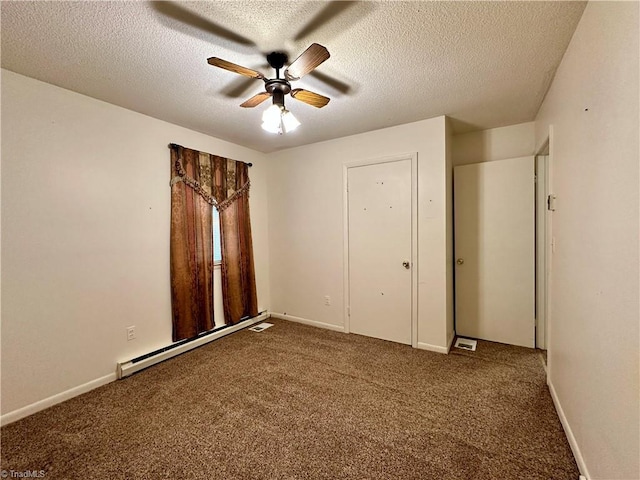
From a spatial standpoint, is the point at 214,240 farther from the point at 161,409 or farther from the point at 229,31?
the point at 229,31

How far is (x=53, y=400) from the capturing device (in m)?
2.05

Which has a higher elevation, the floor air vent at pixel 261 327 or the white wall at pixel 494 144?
the white wall at pixel 494 144

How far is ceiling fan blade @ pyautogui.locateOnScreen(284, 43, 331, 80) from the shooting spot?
1394mm

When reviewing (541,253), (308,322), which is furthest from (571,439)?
(308,322)

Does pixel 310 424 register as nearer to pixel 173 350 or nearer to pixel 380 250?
pixel 173 350

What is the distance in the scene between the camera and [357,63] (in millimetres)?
1857

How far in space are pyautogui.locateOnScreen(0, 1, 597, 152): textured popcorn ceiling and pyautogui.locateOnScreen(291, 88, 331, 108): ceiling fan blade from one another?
20 cm

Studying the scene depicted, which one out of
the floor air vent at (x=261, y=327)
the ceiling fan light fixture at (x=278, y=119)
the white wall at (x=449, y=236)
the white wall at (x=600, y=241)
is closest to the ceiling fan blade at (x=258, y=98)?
the ceiling fan light fixture at (x=278, y=119)

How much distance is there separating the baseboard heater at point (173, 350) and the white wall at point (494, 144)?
3.38m

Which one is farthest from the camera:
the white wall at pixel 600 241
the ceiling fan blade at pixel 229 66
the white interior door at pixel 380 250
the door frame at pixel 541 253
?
the white interior door at pixel 380 250

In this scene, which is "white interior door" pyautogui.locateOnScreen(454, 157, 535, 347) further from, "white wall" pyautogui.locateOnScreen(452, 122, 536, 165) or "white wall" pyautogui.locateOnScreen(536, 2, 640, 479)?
"white wall" pyautogui.locateOnScreen(536, 2, 640, 479)

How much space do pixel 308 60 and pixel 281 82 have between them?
1.15 ft

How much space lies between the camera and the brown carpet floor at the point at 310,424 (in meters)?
1.48

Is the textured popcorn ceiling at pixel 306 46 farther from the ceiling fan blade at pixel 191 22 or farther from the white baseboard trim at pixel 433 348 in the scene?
the white baseboard trim at pixel 433 348
